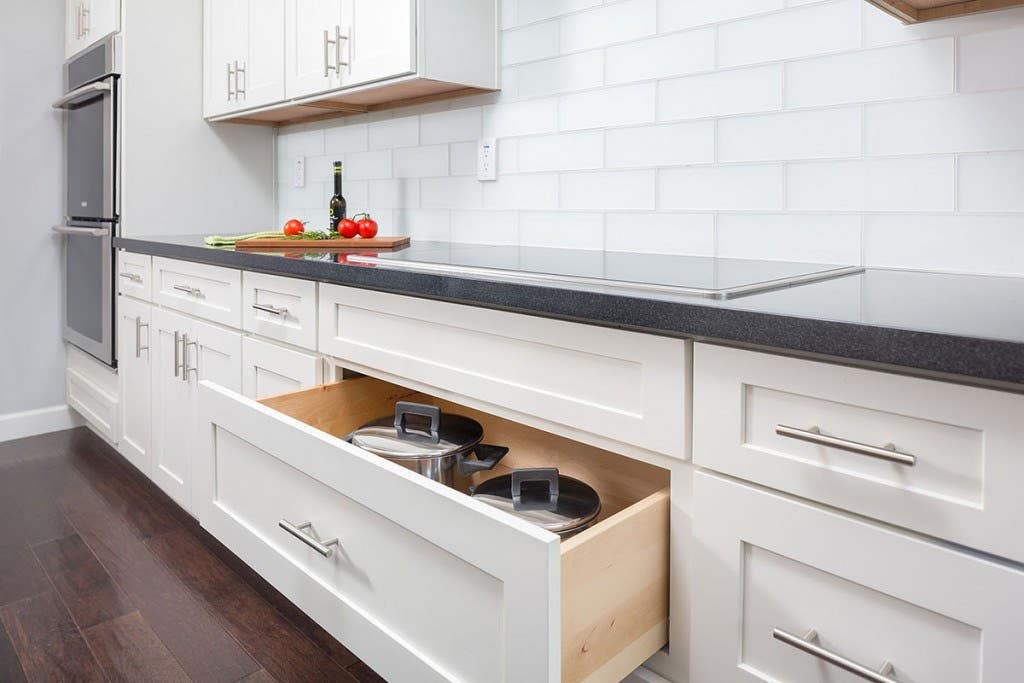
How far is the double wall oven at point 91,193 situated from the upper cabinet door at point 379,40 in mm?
1141

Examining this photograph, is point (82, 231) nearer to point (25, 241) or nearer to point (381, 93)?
point (25, 241)

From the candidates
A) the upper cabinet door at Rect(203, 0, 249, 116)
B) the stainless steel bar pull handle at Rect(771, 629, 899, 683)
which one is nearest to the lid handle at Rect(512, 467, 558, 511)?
the stainless steel bar pull handle at Rect(771, 629, 899, 683)

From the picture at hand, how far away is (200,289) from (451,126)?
0.89 meters

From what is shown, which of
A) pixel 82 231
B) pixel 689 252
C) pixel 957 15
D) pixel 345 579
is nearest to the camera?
pixel 345 579

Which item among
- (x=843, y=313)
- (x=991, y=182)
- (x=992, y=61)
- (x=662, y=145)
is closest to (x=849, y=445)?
(x=843, y=313)

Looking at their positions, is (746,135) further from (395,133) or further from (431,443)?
(395,133)

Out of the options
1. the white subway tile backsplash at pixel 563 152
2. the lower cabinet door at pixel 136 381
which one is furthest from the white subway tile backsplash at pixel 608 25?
the lower cabinet door at pixel 136 381

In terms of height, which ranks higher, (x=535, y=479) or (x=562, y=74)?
(x=562, y=74)

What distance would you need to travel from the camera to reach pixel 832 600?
2.76ft

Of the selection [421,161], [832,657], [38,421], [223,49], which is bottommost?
[38,421]

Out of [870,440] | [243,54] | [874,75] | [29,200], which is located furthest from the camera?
[29,200]

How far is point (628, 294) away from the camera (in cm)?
99

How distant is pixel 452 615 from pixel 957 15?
1.23 metres

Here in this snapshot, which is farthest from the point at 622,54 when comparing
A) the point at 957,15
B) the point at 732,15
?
the point at 957,15
